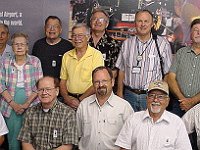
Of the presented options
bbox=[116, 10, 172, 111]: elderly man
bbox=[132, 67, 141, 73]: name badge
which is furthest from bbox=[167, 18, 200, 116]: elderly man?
bbox=[132, 67, 141, 73]: name badge

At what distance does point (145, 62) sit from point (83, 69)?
68 cm

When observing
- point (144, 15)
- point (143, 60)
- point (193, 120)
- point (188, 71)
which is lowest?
point (193, 120)

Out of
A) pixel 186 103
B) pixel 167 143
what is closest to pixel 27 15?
pixel 186 103

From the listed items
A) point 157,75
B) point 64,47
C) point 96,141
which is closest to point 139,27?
point 157,75

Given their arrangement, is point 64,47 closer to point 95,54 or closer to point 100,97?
point 95,54

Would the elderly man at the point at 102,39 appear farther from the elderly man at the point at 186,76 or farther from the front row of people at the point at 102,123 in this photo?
the front row of people at the point at 102,123

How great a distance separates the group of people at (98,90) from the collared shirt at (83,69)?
11 millimetres

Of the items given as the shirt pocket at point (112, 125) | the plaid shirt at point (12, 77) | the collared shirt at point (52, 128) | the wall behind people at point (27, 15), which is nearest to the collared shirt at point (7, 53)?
the plaid shirt at point (12, 77)

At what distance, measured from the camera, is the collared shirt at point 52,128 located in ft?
11.9

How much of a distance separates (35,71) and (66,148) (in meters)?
1.13

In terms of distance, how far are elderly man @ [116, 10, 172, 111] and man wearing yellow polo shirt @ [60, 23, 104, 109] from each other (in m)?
0.38

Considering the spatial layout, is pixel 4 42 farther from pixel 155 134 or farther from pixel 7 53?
pixel 155 134

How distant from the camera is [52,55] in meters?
4.79

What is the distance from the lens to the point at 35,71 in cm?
443
